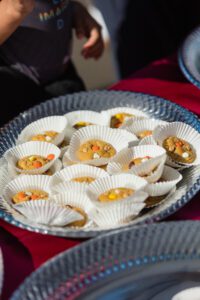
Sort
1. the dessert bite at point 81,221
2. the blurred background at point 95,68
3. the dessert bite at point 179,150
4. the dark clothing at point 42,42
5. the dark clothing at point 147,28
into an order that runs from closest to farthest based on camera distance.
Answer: the dessert bite at point 81,221 < the dessert bite at point 179,150 < the dark clothing at point 42,42 < the dark clothing at point 147,28 < the blurred background at point 95,68

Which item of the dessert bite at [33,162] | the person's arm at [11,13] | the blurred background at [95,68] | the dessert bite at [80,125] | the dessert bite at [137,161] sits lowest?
the blurred background at [95,68]

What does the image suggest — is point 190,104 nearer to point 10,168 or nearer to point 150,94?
point 150,94

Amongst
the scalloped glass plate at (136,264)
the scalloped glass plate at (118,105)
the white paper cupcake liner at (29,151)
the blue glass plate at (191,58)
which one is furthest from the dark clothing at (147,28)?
the scalloped glass plate at (136,264)

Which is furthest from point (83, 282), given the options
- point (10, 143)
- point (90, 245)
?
point (10, 143)

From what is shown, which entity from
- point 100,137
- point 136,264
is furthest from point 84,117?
point 136,264

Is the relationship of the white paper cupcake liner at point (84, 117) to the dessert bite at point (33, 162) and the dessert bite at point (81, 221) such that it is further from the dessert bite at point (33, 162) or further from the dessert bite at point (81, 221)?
the dessert bite at point (81, 221)

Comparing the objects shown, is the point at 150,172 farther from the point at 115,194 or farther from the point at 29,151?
the point at 29,151
